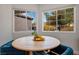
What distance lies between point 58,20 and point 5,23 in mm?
630

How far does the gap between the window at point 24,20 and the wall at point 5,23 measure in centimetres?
7

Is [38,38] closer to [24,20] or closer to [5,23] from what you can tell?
[24,20]

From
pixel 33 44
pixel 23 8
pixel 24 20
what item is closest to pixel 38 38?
pixel 33 44

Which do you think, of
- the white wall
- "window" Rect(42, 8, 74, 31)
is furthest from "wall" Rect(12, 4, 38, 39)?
"window" Rect(42, 8, 74, 31)

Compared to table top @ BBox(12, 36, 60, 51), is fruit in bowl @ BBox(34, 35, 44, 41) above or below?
above

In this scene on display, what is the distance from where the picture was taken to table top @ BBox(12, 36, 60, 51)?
188cm

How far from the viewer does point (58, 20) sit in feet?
6.42

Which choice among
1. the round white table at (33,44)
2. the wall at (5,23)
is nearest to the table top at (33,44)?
the round white table at (33,44)

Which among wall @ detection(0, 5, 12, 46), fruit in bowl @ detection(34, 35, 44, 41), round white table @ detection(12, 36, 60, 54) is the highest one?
wall @ detection(0, 5, 12, 46)

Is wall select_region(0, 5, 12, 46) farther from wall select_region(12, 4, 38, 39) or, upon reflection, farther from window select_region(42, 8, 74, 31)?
window select_region(42, 8, 74, 31)

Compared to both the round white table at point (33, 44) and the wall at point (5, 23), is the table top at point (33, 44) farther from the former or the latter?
the wall at point (5, 23)
